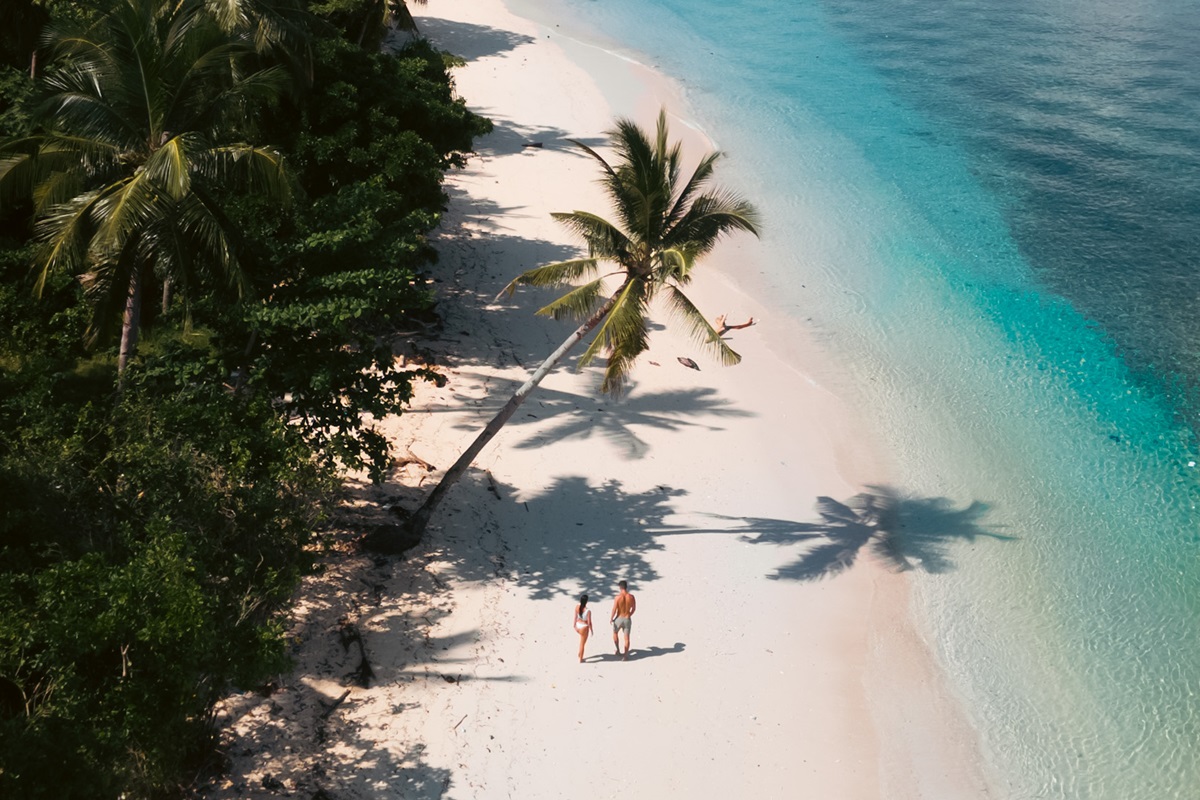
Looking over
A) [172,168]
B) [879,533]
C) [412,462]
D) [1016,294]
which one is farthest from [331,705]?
[1016,294]

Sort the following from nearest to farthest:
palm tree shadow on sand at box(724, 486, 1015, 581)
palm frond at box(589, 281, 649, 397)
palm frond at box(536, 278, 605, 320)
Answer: palm frond at box(589, 281, 649, 397) < palm frond at box(536, 278, 605, 320) < palm tree shadow on sand at box(724, 486, 1015, 581)

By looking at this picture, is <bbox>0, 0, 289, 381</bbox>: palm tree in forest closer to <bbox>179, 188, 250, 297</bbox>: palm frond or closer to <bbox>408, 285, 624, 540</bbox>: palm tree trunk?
<bbox>179, 188, 250, 297</bbox>: palm frond

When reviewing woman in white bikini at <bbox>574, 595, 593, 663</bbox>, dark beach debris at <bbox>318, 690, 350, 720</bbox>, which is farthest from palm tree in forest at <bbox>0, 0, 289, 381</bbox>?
woman in white bikini at <bbox>574, 595, 593, 663</bbox>

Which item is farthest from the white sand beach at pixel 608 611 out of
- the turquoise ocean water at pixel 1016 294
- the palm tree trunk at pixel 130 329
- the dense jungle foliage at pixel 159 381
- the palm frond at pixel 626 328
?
the palm tree trunk at pixel 130 329

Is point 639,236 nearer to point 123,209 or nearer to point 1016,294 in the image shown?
point 123,209

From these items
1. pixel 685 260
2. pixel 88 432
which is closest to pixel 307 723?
pixel 88 432
